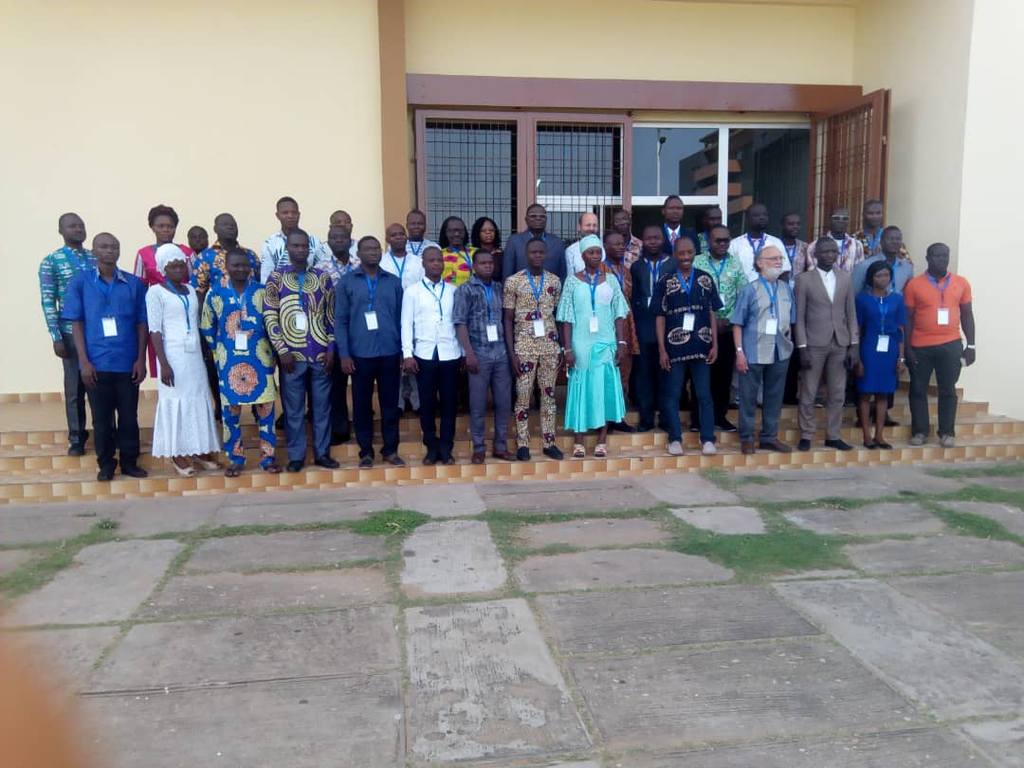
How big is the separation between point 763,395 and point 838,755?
4253 millimetres

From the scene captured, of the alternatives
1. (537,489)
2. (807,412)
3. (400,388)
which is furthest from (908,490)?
(400,388)

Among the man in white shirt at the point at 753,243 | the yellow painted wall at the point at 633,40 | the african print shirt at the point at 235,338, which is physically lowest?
the african print shirt at the point at 235,338

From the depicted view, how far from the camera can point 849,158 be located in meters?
8.25

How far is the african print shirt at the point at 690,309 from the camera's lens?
20.5 feet

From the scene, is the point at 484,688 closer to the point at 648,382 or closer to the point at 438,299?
the point at 438,299

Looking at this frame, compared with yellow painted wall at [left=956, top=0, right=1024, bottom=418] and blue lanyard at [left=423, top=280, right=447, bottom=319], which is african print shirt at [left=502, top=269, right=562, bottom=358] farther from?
yellow painted wall at [left=956, top=0, right=1024, bottom=418]

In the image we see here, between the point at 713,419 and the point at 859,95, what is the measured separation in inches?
172

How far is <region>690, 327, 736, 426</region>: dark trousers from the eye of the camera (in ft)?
21.7

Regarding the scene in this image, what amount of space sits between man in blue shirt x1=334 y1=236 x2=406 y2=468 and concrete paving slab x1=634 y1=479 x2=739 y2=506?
81.1 inches

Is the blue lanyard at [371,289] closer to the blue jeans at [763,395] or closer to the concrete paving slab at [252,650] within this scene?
the concrete paving slab at [252,650]

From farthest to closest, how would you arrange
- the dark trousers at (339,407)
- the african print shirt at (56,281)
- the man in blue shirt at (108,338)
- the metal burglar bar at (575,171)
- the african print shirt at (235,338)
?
1. the metal burglar bar at (575,171)
2. the dark trousers at (339,407)
3. the african print shirt at (56,281)
4. the african print shirt at (235,338)
5. the man in blue shirt at (108,338)

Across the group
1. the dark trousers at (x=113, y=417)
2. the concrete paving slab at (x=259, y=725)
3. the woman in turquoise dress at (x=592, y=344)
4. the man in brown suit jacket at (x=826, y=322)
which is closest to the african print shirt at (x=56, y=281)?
the dark trousers at (x=113, y=417)

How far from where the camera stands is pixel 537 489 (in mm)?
5855

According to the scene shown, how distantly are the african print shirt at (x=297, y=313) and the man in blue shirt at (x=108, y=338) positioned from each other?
3.12ft
